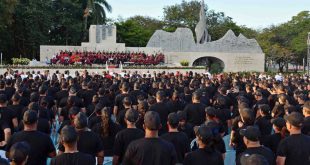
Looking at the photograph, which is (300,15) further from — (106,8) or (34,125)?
(34,125)

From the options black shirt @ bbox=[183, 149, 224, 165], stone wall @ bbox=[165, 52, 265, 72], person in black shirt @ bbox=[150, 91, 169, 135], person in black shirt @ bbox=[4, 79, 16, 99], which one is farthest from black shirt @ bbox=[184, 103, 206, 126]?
stone wall @ bbox=[165, 52, 265, 72]

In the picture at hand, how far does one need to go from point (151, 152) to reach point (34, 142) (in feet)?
5.00

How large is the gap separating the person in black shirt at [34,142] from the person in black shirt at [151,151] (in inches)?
44.3

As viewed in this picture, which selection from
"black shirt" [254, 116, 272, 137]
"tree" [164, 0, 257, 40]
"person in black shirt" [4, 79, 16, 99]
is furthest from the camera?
"tree" [164, 0, 257, 40]

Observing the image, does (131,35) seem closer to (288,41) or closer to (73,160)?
(288,41)

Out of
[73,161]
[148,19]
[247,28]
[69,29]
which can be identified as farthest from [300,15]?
[73,161]

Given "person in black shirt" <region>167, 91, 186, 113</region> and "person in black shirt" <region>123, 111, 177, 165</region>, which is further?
"person in black shirt" <region>167, 91, 186, 113</region>

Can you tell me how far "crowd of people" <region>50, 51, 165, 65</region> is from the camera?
3425 centimetres

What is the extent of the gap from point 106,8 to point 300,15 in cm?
3158

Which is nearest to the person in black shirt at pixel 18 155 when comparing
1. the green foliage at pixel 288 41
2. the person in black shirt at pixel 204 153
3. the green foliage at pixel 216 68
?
the person in black shirt at pixel 204 153

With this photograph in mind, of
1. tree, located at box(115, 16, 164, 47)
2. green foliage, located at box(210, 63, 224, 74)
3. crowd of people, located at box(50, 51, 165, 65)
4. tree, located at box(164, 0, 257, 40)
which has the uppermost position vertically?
tree, located at box(164, 0, 257, 40)

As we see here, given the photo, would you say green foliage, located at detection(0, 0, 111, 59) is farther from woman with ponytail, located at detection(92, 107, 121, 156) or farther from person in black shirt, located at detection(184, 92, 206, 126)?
woman with ponytail, located at detection(92, 107, 121, 156)

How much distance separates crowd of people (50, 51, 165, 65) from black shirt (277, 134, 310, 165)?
3027cm

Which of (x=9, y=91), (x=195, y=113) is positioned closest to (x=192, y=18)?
(x=9, y=91)
